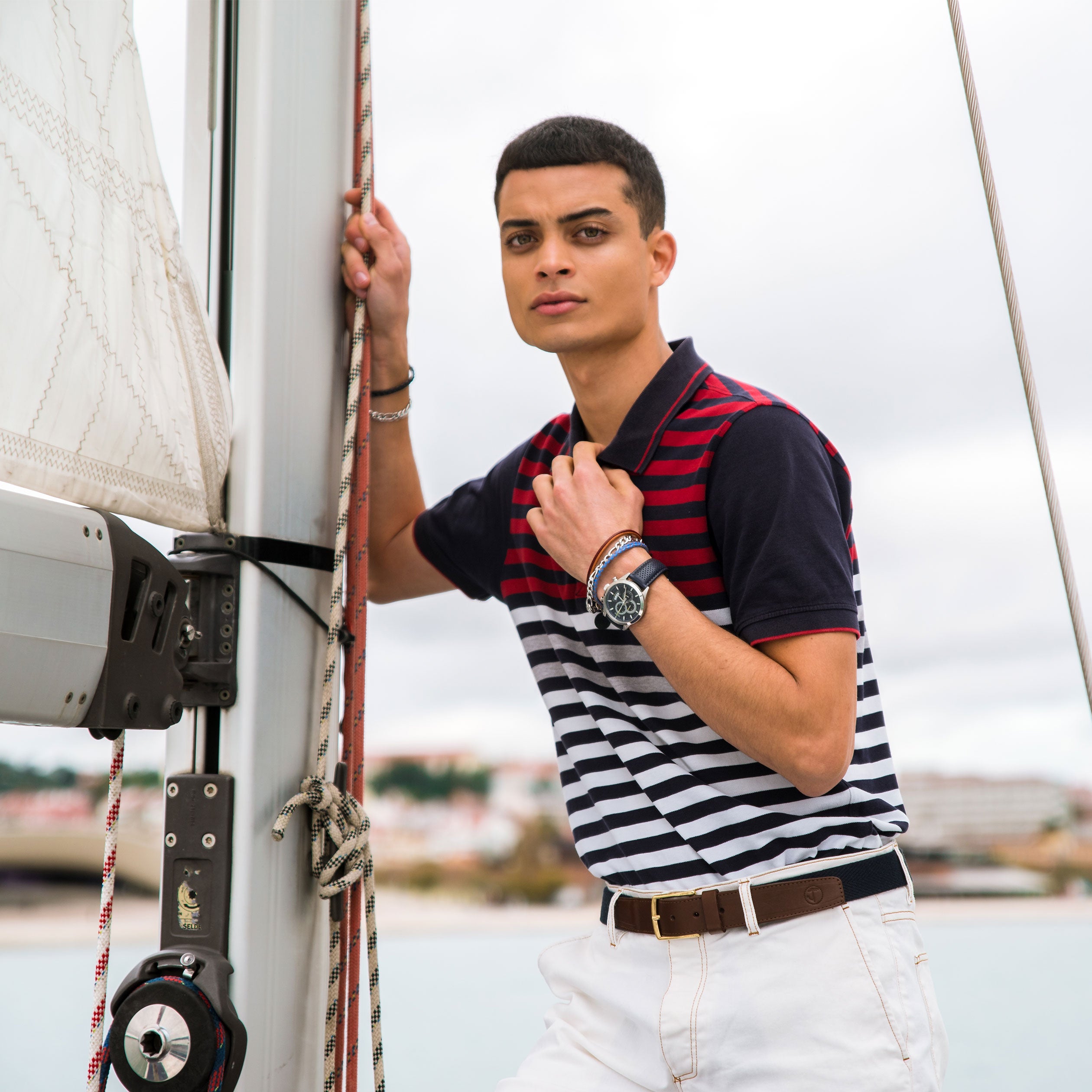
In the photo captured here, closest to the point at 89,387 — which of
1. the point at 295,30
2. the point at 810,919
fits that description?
the point at 295,30

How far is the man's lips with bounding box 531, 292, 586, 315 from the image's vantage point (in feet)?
3.04


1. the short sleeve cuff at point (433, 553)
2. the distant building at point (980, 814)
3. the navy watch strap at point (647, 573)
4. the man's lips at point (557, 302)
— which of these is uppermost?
the man's lips at point (557, 302)

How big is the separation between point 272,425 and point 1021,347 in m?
0.70

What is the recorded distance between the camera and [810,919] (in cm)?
78

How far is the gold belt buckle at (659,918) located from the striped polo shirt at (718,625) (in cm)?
1

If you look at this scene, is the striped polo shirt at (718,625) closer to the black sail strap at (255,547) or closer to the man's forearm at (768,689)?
the man's forearm at (768,689)

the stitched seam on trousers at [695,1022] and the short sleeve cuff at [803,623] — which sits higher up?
the short sleeve cuff at [803,623]

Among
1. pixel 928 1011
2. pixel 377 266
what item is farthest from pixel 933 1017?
pixel 377 266

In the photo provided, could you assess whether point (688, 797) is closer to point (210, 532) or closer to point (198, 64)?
point (210, 532)

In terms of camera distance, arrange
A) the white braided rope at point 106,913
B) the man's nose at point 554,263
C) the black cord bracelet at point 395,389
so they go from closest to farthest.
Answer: the white braided rope at point 106,913 → the man's nose at point 554,263 → the black cord bracelet at point 395,389

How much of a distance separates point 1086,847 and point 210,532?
46.0 ft

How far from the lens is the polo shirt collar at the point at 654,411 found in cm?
88

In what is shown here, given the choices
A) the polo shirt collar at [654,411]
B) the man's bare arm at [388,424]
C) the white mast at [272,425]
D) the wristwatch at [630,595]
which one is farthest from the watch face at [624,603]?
the man's bare arm at [388,424]

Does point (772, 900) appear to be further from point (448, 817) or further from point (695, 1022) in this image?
point (448, 817)
